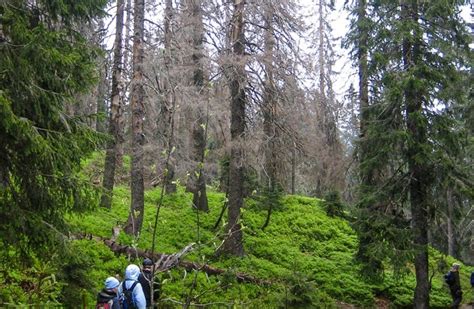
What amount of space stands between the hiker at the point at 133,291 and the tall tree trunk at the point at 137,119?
4963mm

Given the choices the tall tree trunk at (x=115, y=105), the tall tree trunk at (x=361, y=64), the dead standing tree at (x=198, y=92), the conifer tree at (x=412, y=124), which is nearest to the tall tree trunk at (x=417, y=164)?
the conifer tree at (x=412, y=124)

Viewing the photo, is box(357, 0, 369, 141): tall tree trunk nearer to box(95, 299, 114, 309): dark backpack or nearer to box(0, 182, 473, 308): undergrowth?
box(0, 182, 473, 308): undergrowth

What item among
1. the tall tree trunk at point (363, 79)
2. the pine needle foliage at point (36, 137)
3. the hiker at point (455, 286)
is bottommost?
the hiker at point (455, 286)

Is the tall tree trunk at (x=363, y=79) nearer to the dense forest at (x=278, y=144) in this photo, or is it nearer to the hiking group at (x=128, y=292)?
the dense forest at (x=278, y=144)

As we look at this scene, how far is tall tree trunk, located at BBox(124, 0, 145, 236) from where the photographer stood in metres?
11.9

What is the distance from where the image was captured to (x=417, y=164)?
1170 centimetres

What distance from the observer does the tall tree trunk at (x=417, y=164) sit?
11.3m

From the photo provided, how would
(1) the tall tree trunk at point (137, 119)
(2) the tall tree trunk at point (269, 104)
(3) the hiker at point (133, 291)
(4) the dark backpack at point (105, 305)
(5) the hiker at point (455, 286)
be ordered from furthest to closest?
(5) the hiker at point (455, 286), (2) the tall tree trunk at point (269, 104), (1) the tall tree trunk at point (137, 119), (4) the dark backpack at point (105, 305), (3) the hiker at point (133, 291)

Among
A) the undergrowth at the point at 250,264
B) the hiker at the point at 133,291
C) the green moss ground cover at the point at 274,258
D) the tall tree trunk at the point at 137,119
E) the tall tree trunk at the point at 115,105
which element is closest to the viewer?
the hiker at the point at 133,291

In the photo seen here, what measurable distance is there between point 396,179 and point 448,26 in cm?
436

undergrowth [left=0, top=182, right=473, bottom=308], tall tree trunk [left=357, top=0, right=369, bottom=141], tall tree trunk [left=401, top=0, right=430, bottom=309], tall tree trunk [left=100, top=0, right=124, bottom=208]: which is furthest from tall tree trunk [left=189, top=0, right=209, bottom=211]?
tall tree trunk [left=401, top=0, right=430, bottom=309]

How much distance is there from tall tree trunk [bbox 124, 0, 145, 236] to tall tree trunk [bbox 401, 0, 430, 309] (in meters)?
7.08

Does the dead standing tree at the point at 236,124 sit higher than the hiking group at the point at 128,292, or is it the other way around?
the dead standing tree at the point at 236,124

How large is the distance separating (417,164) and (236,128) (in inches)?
199
